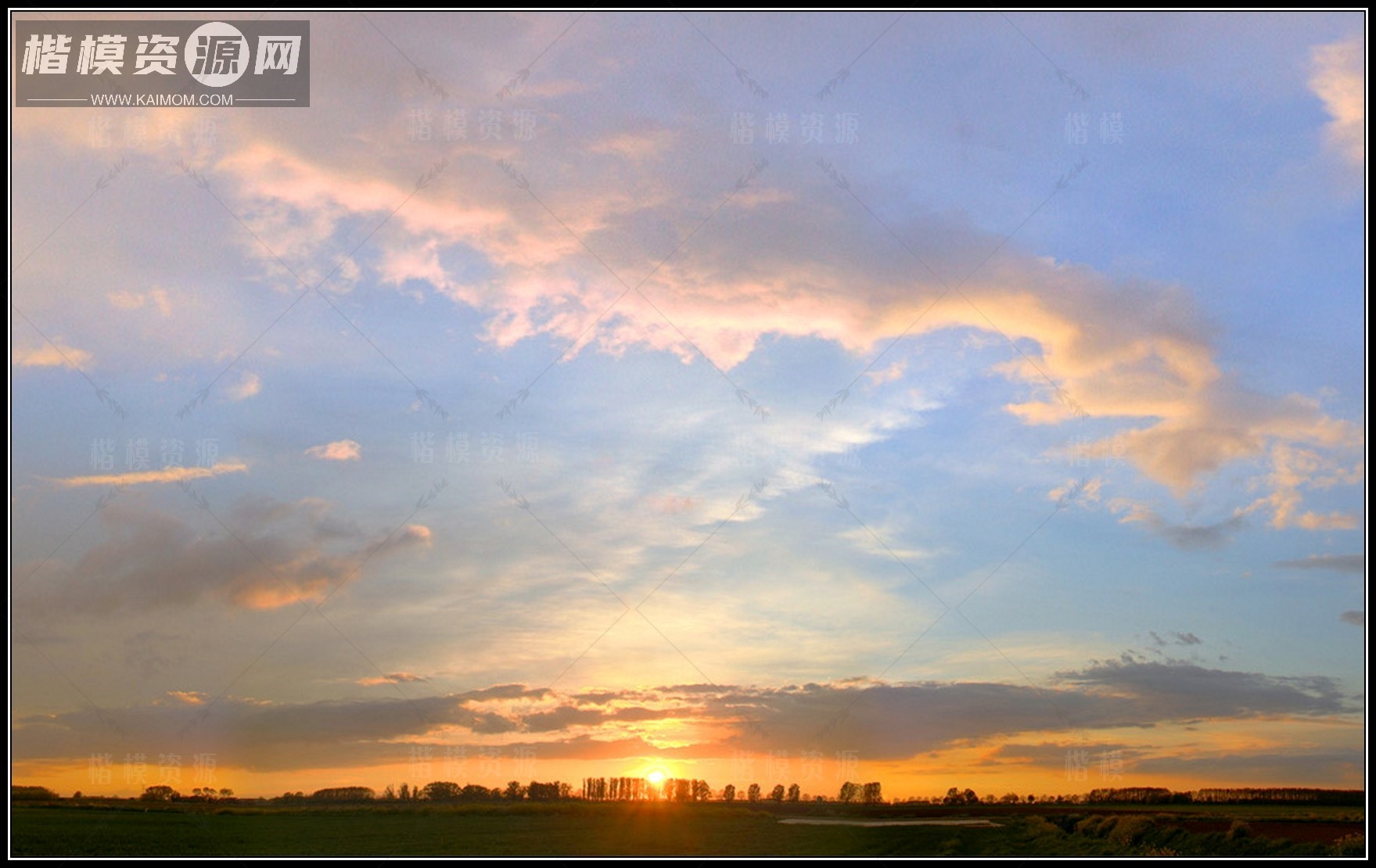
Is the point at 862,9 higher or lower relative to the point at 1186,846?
higher

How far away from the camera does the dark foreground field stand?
2658cm

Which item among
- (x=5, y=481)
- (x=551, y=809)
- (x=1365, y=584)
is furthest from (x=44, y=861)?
(x=1365, y=584)

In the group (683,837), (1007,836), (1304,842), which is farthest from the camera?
A: (683,837)

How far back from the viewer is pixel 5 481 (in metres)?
21.7

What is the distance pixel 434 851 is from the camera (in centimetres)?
3344

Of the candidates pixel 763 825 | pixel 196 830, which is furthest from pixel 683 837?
pixel 196 830

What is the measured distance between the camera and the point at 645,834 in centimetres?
3234

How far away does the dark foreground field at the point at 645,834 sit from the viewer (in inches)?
1046

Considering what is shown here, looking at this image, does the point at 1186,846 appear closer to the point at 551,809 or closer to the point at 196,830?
the point at 551,809

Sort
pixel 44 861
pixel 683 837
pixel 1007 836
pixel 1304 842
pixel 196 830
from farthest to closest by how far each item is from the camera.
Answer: pixel 196 830 → pixel 683 837 → pixel 1007 836 → pixel 1304 842 → pixel 44 861

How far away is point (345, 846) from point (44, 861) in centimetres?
1184

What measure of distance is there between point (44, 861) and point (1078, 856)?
86.7 ft

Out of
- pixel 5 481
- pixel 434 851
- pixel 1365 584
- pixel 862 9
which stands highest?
pixel 862 9

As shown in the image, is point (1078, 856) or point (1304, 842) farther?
point (1078, 856)
